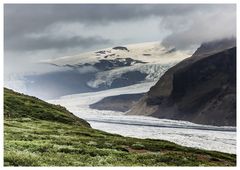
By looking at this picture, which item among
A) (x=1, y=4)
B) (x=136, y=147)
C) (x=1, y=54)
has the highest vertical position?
(x=1, y=4)

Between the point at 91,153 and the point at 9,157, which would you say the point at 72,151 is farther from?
the point at 9,157

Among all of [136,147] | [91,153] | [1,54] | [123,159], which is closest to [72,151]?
[91,153]

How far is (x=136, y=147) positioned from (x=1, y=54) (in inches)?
1200

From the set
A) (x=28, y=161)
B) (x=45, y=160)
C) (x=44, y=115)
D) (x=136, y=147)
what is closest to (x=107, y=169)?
(x=28, y=161)

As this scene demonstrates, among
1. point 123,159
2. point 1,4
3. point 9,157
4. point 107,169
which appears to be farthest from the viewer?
point 123,159

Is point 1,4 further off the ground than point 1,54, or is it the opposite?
point 1,4

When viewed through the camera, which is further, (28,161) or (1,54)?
(1,54)

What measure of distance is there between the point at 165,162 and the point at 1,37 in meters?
16.9

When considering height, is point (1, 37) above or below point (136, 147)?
above

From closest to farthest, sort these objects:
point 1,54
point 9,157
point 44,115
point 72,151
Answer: point 9,157 < point 1,54 < point 72,151 < point 44,115

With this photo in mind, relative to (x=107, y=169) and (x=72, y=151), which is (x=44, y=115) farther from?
(x=107, y=169)

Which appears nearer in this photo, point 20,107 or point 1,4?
point 1,4

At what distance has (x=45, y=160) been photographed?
32.6m

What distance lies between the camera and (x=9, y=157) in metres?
29.5
